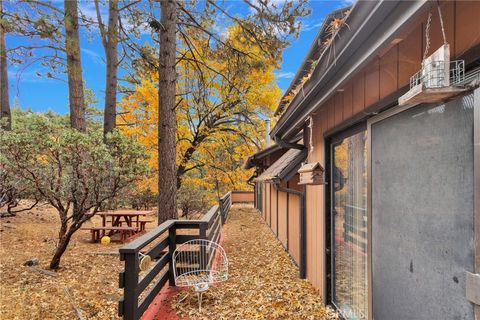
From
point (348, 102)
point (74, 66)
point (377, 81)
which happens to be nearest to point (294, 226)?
point (348, 102)

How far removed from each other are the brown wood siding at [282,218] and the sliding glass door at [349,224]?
3.97 meters

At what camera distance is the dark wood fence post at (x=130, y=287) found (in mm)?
3383

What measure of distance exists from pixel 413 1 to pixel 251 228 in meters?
11.0

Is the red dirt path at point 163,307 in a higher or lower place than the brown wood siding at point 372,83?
lower

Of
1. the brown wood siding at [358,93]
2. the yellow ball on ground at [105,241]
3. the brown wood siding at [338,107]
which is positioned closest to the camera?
the brown wood siding at [358,93]

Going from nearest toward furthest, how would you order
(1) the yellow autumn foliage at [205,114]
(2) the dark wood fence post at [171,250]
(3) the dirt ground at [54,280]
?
1. (3) the dirt ground at [54,280]
2. (2) the dark wood fence post at [171,250]
3. (1) the yellow autumn foliage at [205,114]

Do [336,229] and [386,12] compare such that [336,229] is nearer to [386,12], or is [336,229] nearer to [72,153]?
[386,12]

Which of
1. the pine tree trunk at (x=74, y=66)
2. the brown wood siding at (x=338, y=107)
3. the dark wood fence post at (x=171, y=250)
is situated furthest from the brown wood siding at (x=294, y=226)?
the pine tree trunk at (x=74, y=66)

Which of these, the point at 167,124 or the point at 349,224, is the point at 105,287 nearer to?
the point at 167,124

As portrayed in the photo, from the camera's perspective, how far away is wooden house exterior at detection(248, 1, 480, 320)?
Result: 1.51 metres

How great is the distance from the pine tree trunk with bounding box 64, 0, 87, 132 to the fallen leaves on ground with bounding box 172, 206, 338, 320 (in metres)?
6.20

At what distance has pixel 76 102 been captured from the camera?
9.41m

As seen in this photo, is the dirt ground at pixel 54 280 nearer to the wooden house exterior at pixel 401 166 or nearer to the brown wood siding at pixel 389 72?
the wooden house exterior at pixel 401 166

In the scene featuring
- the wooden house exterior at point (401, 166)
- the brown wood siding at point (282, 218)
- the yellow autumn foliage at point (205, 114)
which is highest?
the yellow autumn foliage at point (205, 114)
